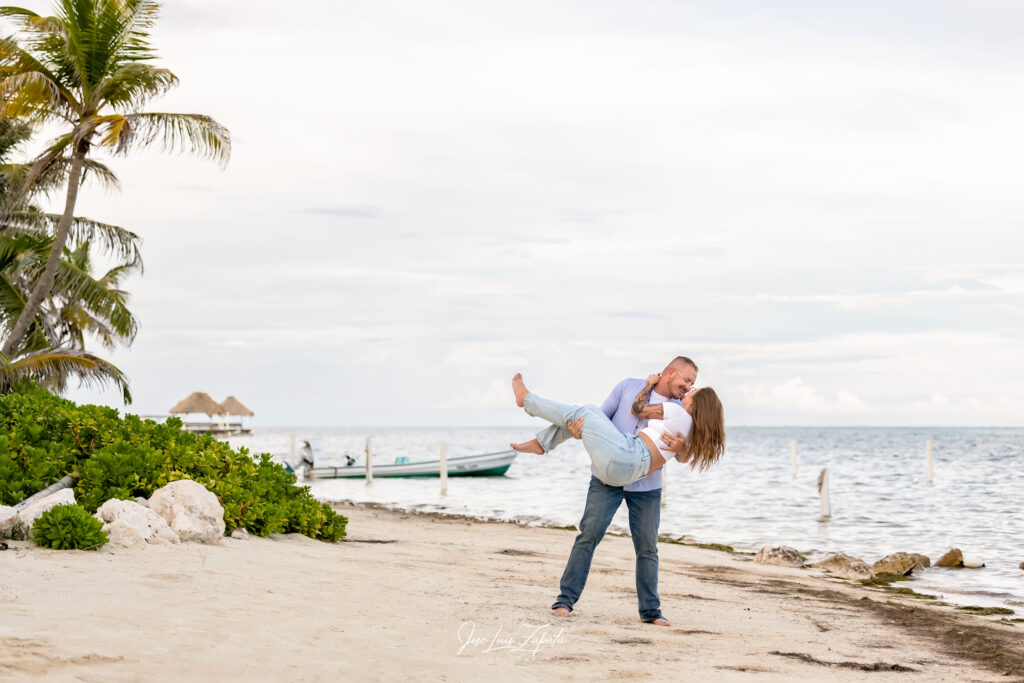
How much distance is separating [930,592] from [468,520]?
10.1m

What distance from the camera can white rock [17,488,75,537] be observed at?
8445 mm

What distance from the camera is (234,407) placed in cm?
8519

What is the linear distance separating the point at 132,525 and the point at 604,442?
4812mm

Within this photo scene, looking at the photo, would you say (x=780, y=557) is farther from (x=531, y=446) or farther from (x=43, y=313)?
(x=43, y=313)

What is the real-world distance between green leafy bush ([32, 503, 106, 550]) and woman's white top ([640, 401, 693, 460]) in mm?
4997

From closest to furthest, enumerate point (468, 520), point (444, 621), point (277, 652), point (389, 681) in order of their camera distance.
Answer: point (389, 681), point (277, 652), point (444, 621), point (468, 520)

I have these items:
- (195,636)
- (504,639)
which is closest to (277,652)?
(195,636)

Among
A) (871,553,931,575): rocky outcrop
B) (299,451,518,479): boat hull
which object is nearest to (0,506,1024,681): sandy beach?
(871,553,931,575): rocky outcrop

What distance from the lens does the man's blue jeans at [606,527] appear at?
277 inches

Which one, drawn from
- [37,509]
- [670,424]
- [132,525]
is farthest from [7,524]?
[670,424]

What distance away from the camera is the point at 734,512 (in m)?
25.2

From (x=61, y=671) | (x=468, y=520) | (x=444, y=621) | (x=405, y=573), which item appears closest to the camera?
(x=61, y=671)

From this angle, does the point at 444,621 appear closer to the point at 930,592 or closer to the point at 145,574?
the point at 145,574

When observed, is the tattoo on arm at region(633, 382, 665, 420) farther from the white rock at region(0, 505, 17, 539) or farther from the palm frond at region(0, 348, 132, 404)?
the palm frond at region(0, 348, 132, 404)
